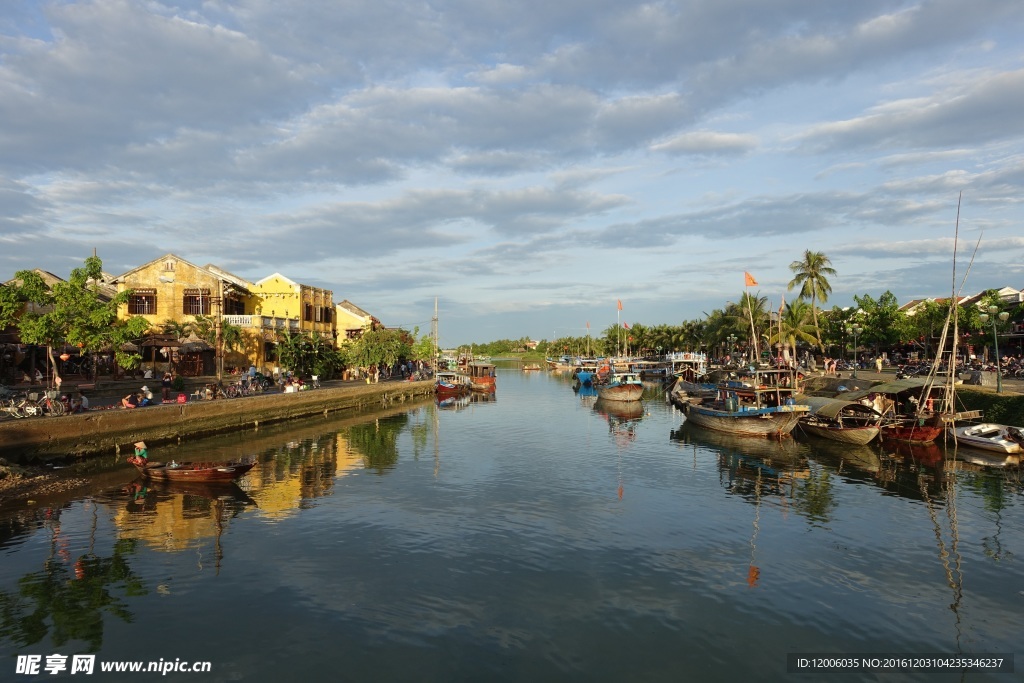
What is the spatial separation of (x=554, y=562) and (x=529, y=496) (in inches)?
294

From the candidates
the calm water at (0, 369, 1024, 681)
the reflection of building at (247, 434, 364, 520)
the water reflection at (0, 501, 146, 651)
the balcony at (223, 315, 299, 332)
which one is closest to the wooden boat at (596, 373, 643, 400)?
the reflection of building at (247, 434, 364, 520)

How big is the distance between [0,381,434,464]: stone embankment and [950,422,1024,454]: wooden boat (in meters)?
42.3

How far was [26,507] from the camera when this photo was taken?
21.5 m

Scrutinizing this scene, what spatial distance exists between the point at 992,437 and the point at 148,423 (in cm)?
4431

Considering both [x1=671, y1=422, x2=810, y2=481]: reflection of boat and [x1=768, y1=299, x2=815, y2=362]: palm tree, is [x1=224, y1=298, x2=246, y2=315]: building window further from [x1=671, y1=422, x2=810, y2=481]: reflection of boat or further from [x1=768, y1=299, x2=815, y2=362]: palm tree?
[x1=768, y1=299, x2=815, y2=362]: palm tree

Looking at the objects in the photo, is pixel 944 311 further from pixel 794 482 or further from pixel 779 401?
pixel 794 482

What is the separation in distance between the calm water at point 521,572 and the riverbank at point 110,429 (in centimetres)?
287

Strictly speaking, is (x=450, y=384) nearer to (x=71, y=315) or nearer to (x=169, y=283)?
(x=169, y=283)

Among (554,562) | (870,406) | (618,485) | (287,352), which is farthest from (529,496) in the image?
(287,352)

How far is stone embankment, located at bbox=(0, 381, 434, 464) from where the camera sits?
86.1 feet

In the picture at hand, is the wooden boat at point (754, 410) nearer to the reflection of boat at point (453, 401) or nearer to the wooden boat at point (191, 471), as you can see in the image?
the reflection of boat at point (453, 401)

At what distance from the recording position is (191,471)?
24641mm

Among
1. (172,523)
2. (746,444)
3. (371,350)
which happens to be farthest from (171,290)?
(746,444)

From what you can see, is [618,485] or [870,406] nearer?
[618,485]
